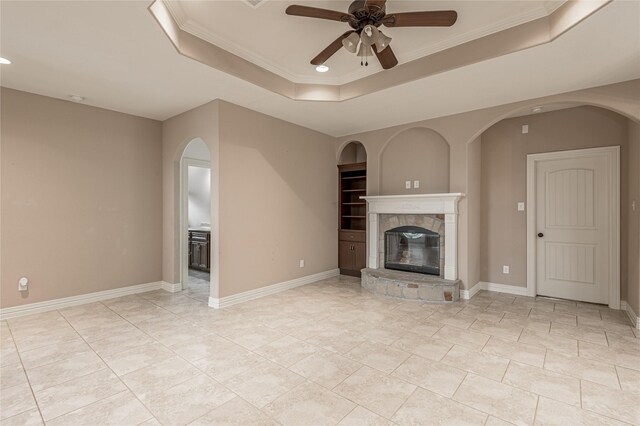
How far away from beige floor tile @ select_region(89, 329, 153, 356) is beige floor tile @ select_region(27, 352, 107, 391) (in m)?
0.11

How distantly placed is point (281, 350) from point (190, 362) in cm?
76

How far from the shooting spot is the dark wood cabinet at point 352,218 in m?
5.86

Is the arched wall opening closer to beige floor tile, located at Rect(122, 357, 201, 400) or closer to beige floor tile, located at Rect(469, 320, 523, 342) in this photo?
beige floor tile, located at Rect(469, 320, 523, 342)

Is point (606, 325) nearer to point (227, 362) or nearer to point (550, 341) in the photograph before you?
point (550, 341)

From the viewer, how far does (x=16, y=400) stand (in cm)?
207

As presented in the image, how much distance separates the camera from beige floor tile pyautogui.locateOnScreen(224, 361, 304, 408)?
211 cm

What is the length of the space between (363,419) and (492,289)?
385 centimetres

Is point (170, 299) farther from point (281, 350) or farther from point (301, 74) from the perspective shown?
point (301, 74)

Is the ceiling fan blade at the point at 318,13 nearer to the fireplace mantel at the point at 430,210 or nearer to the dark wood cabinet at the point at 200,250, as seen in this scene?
the fireplace mantel at the point at 430,210

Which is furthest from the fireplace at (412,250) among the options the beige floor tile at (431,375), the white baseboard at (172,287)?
the white baseboard at (172,287)

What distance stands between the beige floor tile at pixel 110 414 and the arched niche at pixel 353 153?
5127mm

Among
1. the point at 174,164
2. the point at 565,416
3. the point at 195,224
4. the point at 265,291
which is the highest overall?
the point at 174,164

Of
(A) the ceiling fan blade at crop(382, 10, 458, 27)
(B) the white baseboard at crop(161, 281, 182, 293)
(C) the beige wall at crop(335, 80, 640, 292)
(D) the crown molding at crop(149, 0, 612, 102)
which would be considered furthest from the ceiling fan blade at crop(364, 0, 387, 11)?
(B) the white baseboard at crop(161, 281, 182, 293)

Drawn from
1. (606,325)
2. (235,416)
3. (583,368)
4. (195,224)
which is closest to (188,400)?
(235,416)
